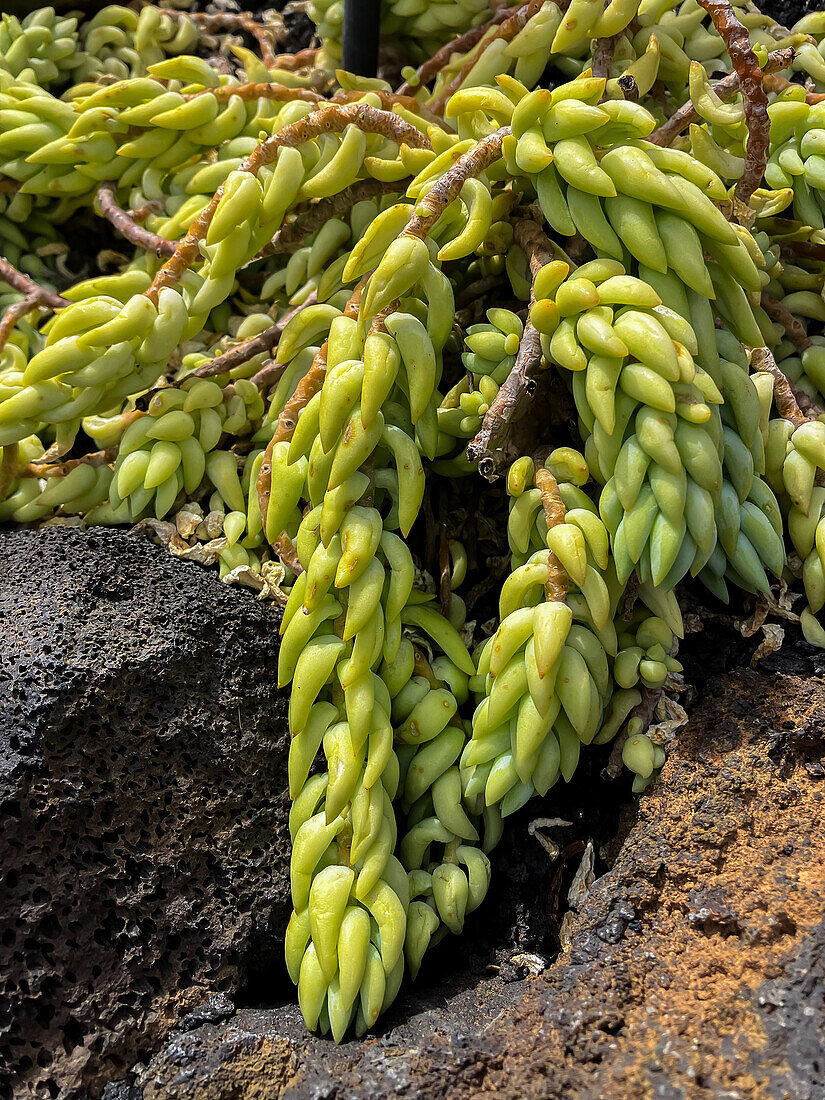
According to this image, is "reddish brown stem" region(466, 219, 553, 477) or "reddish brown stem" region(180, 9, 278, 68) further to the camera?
"reddish brown stem" region(180, 9, 278, 68)

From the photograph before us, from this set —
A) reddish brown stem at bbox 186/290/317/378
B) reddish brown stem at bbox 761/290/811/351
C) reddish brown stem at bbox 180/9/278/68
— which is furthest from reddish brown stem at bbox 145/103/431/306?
reddish brown stem at bbox 180/9/278/68

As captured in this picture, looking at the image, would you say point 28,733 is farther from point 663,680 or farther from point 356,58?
point 356,58

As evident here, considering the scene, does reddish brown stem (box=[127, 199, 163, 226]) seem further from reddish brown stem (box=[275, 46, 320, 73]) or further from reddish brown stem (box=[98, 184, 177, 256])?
reddish brown stem (box=[275, 46, 320, 73])

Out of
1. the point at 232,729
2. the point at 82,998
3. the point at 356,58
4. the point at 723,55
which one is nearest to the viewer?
the point at 82,998

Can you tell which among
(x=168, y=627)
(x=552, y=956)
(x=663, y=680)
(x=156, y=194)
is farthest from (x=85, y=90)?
(x=552, y=956)

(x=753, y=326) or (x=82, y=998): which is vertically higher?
(x=753, y=326)
